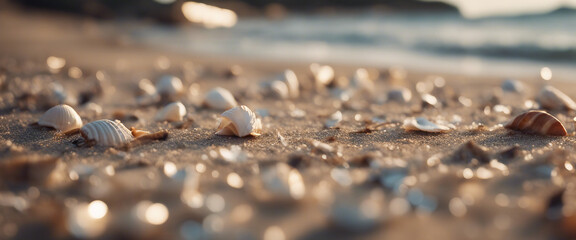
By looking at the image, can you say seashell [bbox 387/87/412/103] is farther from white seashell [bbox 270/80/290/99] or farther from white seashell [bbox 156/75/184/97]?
white seashell [bbox 156/75/184/97]

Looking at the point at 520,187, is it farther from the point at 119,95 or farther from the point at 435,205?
the point at 119,95

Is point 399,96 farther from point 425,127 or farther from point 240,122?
point 240,122

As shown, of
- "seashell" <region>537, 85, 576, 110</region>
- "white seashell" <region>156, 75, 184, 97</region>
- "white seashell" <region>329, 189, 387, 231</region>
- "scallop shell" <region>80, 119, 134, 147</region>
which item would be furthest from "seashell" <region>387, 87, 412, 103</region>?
"white seashell" <region>329, 189, 387, 231</region>

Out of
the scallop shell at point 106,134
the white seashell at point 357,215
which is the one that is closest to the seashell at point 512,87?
the white seashell at point 357,215

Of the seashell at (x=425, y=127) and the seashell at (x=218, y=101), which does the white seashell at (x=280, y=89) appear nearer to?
the seashell at (x=218, y=101)

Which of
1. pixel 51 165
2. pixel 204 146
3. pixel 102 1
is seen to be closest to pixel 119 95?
pixel 204 146
